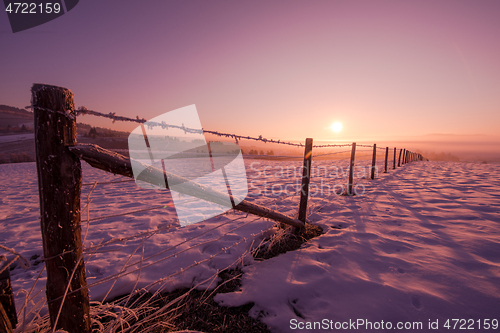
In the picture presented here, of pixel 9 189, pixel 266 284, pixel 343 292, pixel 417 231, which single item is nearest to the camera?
pixel 343 292

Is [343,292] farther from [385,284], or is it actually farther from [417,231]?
[417,231]

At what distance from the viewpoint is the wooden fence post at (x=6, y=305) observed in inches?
36.3

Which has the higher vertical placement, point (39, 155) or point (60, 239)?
point (39, 155)

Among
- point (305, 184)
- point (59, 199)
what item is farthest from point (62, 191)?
point (305, 184)

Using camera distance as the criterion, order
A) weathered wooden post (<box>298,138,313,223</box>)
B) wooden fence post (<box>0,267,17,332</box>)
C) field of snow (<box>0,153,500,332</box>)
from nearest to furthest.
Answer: wooden fence post (<box>0,267,17,332</box>)
field of snow (<box>0,153,500,332</box>)
weathered wooden post (<box>298,138,313,223</box>)

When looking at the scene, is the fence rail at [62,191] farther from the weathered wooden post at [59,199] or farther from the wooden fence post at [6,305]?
the wooden fence post at [6,305]

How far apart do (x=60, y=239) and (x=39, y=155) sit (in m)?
0.46

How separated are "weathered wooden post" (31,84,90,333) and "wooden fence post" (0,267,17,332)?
15 cm

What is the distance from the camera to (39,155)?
0.96 metres

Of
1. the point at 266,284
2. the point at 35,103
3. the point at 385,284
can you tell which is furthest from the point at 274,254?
the point at 35,103

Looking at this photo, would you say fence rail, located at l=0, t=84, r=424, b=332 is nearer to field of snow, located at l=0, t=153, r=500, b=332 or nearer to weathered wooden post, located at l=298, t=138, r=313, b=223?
field of snow, located at l=0, t=153, r=500, b=332

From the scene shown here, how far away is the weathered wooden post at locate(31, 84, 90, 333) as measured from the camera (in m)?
0.96

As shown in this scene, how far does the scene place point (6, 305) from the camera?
3.21ft

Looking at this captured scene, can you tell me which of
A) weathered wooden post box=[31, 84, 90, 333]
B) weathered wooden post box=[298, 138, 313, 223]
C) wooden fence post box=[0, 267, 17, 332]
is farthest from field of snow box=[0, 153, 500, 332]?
weathered wooden post box=[298, 138, 313, 223]
